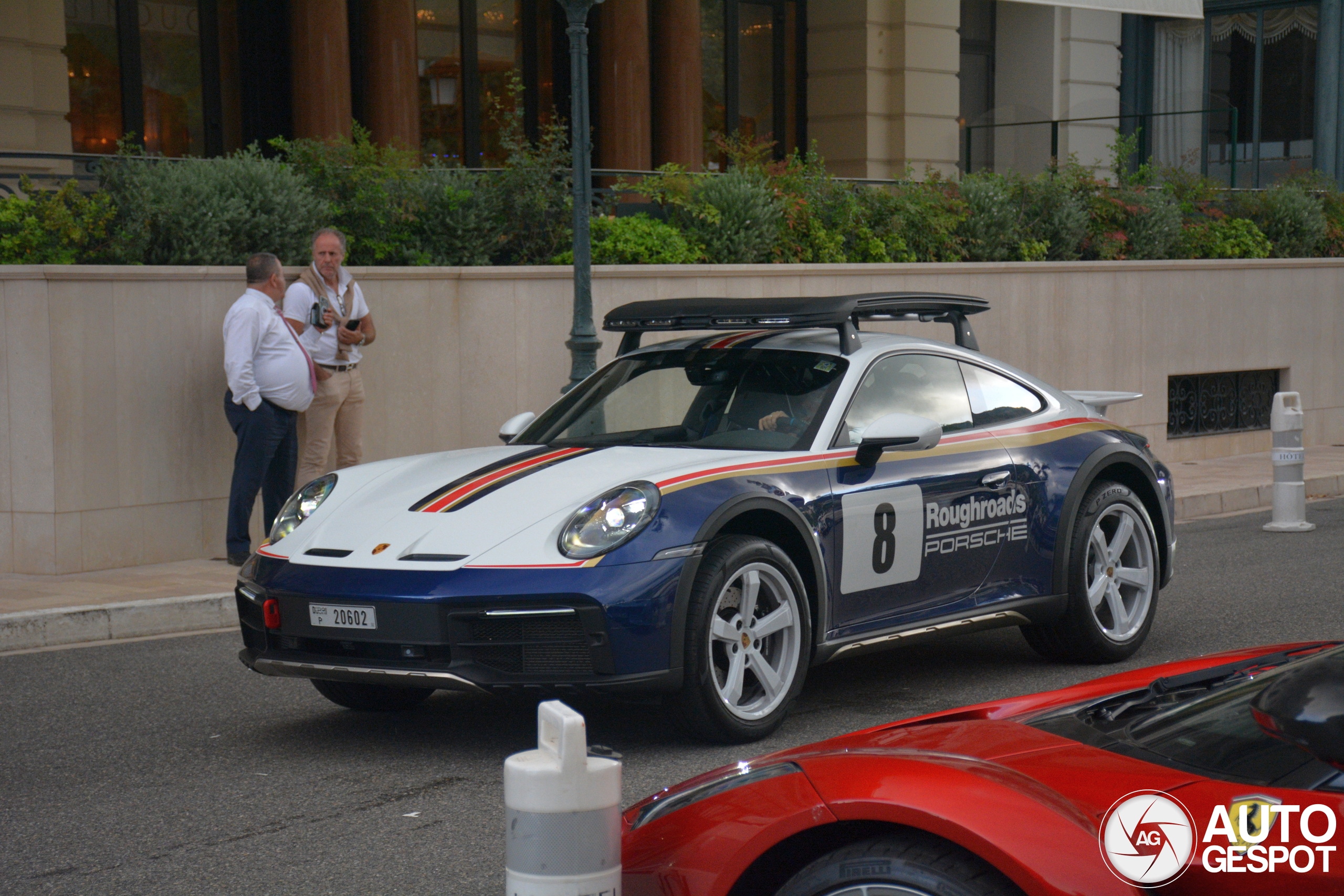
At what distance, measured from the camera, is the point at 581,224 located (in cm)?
1108

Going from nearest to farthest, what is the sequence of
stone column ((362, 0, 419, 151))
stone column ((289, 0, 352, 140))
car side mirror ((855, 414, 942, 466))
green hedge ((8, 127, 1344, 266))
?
car side mirror ((855, 414, 942, 466)) < green hedge ((8, 127, 1344, 266)) < stone column ((289, 0, 352, 140)) < stone column ((362, 0, 419, 151))

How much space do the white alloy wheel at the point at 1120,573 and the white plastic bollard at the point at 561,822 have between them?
474 centimetres

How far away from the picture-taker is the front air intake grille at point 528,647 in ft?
17.1

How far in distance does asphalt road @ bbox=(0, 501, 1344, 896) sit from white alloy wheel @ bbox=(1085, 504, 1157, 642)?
0.23 meters

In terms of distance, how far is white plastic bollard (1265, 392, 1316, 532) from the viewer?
39.0 ft

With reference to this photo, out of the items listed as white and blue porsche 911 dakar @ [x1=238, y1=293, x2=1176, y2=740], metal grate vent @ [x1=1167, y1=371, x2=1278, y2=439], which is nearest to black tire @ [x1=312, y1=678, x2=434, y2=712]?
white and blue porsche 911 dakar @ [x1=238, y1=293, x2=1176, y2=740]

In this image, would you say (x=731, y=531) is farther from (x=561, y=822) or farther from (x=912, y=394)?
(x=561, y=822)

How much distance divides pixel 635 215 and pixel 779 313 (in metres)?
7.46

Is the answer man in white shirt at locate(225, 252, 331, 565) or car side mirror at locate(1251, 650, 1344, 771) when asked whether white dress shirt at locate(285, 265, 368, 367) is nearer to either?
man in white shirt at locate(225, 252, 331, 565)

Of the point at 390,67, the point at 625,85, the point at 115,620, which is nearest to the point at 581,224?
the point at 115,620

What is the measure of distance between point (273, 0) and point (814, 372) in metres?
12.9

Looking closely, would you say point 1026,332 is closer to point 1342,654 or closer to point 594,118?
point 594,118

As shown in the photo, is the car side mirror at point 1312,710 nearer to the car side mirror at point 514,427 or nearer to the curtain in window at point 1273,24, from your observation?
the car side mirror at point 514,427

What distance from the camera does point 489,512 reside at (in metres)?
5.56
